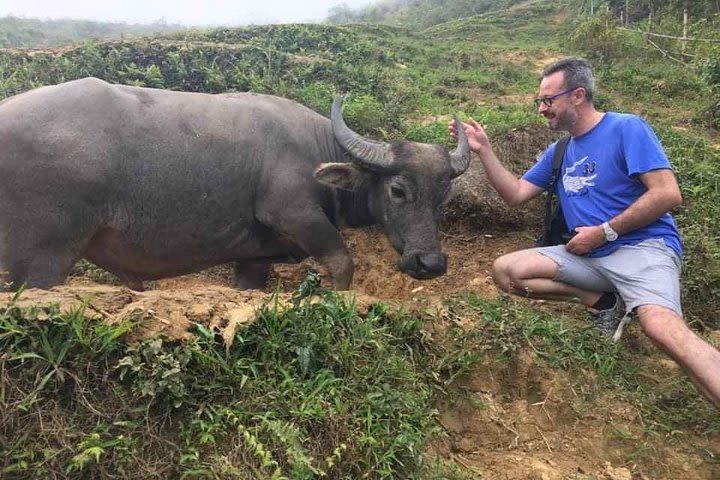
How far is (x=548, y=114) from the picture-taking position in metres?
3.88

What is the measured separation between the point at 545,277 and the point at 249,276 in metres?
2.50

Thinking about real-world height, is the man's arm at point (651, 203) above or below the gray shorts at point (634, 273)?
above

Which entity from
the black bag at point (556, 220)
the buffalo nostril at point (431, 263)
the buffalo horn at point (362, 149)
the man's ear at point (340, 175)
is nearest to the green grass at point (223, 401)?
the buffalo nostril at point (431, 263)

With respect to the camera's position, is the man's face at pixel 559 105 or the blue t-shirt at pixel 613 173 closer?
the blue t-shirt at pixel 613 173

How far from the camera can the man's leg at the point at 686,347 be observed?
290 centimetres

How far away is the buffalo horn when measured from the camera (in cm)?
421

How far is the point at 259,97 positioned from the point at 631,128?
277 centimetres

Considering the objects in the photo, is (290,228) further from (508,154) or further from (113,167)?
(508,154)

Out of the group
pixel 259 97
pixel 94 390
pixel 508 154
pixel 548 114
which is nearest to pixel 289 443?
pixel 94 390

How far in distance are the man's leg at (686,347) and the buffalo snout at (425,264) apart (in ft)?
4.44

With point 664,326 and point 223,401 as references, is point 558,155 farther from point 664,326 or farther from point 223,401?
point 223,401

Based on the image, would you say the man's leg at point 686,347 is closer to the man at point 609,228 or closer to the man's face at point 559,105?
the man at point 609,228

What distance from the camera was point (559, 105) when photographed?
380 cm

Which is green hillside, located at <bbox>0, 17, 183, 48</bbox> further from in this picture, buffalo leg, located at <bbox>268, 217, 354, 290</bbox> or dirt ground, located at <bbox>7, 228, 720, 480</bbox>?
dirt ground, located at <bbox>7, 228, 720, 480</bbox>
